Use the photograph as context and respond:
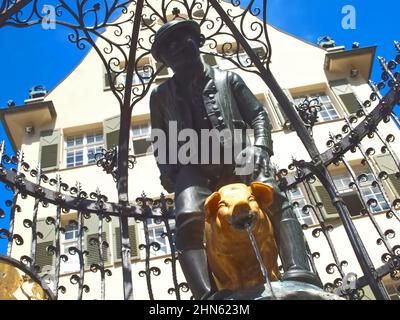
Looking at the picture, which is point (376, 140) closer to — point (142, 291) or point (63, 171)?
point (142, 291)

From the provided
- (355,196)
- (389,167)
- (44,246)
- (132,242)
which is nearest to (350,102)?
(389,167)

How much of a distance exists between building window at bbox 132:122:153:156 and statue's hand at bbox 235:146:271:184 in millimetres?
10690

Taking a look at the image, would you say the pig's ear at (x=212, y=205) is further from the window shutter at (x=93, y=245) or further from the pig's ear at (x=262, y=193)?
the window shutter at (x=93, y=245)

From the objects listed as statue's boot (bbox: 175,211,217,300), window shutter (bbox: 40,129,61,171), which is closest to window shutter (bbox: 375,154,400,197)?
window shutter (bbox: 40,129,61,171)

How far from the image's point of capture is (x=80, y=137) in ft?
51.6

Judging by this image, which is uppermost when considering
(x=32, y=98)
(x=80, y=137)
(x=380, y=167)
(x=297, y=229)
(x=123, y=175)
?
(x=32, y=98)

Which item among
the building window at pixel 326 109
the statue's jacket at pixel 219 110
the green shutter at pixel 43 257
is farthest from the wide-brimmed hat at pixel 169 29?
the building window at pixel 326 109

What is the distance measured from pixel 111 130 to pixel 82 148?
1.01 metres

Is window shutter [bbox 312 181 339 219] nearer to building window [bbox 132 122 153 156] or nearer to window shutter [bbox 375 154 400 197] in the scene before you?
window shutter [bbox 375 154 400 197]

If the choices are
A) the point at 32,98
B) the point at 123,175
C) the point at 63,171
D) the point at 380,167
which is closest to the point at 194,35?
the point at 123,175

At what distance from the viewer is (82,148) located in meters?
15.1

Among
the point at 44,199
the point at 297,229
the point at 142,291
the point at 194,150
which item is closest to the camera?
the point at 297,229

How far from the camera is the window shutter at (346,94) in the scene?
49.1 ft
